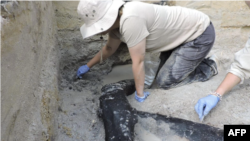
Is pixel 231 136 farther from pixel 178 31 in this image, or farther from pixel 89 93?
pixel 89 93

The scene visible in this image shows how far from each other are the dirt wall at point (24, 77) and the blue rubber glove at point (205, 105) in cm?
97

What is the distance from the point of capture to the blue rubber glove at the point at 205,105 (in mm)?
1308

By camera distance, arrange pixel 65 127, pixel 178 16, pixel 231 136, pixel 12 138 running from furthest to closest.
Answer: pixel 178 16 → pixel 65 127 → pixel 231 136 → pixel 12 138

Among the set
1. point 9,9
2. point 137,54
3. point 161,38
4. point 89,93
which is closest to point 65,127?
point 89,93

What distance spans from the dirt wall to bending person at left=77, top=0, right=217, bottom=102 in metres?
0.37

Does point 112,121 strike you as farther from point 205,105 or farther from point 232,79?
point 232,79

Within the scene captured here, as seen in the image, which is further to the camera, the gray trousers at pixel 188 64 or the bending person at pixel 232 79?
the gray trousers at pixel 188 64

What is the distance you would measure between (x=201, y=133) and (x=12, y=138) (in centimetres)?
100

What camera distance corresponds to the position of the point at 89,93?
5.68 ft

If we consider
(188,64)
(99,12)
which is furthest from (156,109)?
(99,12)

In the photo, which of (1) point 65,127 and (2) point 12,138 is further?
(1) point 65,127

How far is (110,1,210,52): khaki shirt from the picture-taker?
4.20ft

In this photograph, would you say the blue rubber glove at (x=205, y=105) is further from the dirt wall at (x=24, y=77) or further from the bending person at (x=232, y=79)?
the dirt wall at (x=24, y=77)

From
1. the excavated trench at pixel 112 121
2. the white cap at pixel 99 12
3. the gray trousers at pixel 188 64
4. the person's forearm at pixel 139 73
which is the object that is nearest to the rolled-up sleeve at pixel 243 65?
the gray trousers at pixel 188 64
